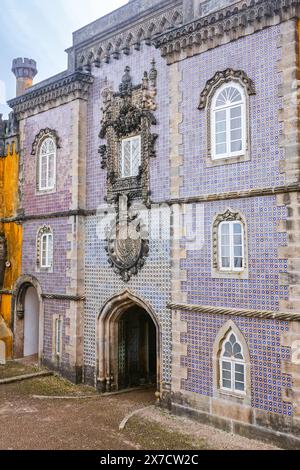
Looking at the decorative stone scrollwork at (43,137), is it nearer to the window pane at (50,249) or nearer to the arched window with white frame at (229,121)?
the window pane at (50,249)

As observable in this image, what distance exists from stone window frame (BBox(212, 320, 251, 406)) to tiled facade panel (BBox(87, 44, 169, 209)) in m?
4.46

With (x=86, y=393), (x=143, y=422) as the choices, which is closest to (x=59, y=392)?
(x=86, y=393)

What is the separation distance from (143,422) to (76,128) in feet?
33.6

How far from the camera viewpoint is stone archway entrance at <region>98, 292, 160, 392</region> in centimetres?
1515

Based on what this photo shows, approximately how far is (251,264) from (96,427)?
5.92m

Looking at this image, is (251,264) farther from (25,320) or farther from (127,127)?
(25,320)

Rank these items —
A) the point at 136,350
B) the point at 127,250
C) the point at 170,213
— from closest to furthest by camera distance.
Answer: the point at 170,213
the point at 127,250
the point at 136,350

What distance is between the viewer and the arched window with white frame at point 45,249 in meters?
17.5

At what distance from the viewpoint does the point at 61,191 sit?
1695 cm

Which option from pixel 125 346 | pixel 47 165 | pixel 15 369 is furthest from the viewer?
pixel 47 165

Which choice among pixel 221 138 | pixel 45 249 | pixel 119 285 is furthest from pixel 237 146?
pixel 45 249

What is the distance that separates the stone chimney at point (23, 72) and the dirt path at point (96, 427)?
13599mm

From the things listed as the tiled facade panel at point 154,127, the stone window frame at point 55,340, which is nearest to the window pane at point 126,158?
the tiled facade panel at point 154,127

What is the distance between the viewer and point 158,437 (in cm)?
1120
